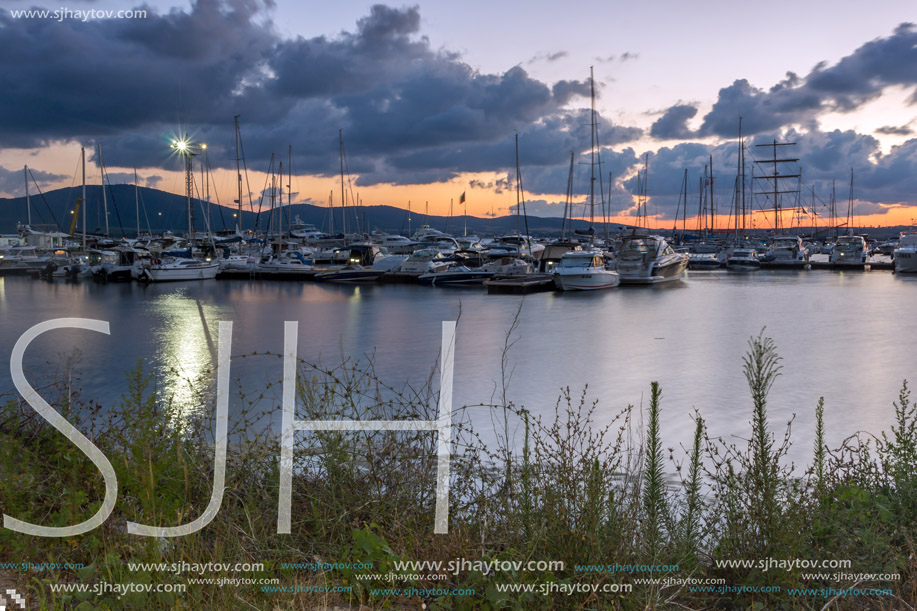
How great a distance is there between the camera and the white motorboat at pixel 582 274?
35.2 m

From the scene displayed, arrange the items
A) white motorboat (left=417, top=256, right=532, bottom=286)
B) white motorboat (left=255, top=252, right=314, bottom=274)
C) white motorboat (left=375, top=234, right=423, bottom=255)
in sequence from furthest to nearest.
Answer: white motorboat (left=375, top=234, right=423, bottom=255) < white motorboat (left=255, top=252, right=314, bottom=274) < white motorboat (left=417, top=256, right=532, bottom=286)

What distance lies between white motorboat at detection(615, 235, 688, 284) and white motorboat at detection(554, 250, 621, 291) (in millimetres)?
2211

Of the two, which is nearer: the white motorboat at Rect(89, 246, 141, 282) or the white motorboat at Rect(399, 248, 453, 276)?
the white motorboat at Rect(399, 248, 453, 276)

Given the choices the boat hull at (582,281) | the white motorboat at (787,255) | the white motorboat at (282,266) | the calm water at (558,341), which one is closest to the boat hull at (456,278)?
the calm water at (558,341)

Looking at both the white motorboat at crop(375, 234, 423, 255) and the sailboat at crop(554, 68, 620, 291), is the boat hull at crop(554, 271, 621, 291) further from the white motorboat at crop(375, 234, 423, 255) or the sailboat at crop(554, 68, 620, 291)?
the white motorboat at crop(375, 234, 423, 255)

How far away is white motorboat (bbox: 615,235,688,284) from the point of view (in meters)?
39.1

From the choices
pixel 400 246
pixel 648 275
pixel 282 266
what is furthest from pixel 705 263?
pixel 282 266

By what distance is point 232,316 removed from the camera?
28.1m

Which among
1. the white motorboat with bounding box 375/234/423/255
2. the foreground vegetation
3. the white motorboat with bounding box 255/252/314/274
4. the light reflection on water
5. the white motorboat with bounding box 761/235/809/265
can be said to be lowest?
the light reflection on water

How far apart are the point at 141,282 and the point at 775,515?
50.5 m

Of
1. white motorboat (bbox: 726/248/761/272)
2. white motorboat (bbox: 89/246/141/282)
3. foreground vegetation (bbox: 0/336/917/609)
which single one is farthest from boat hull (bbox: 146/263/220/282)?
foreground vegetation (bbox: 0/336/917/609)

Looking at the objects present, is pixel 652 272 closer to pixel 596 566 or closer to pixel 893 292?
pixel 893 292

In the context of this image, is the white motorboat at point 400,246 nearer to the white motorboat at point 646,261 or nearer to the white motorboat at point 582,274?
the white motorboat at point 646,261

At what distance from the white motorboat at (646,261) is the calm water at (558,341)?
0.95 meters
